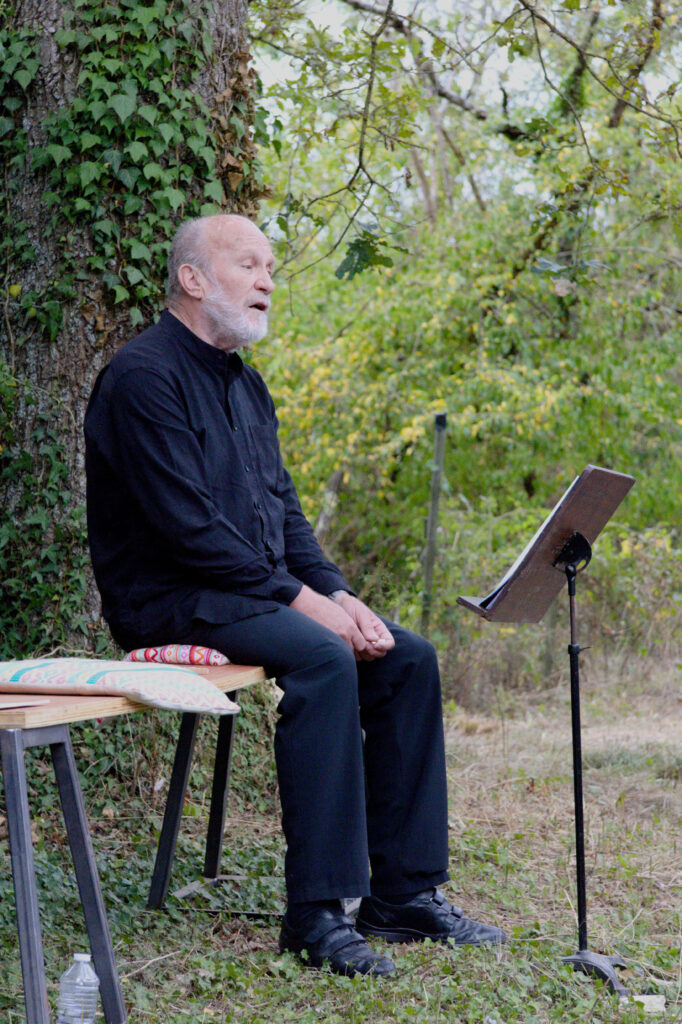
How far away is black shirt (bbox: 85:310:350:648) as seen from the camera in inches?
111

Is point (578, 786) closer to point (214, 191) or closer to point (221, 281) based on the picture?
point (221, 281)

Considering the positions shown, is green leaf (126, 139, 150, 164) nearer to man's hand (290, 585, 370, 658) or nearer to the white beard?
the white beard

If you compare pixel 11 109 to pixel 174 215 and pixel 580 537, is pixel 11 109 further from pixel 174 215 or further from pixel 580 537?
pixel 580 537

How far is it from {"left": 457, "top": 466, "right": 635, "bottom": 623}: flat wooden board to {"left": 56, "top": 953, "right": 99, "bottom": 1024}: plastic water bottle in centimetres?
119

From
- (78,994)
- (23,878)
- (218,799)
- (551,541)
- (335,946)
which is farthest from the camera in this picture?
(218,799)

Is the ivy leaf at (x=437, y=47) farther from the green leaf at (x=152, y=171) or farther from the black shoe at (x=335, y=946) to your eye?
the black shoe at (x=335, y=946)

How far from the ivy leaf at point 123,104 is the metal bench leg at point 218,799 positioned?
1943 millimetres

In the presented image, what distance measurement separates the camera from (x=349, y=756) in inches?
106

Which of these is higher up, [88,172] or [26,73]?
[26,73]

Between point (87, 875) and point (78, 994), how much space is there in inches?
8.3

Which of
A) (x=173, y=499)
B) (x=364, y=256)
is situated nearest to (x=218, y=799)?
(x=173, y=499)

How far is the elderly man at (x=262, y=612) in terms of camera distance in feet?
8.76

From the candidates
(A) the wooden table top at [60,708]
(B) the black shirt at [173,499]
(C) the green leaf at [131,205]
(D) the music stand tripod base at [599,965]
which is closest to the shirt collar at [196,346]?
(B) the black shirt at [173,499]

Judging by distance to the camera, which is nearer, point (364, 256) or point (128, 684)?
point (128, 684)
